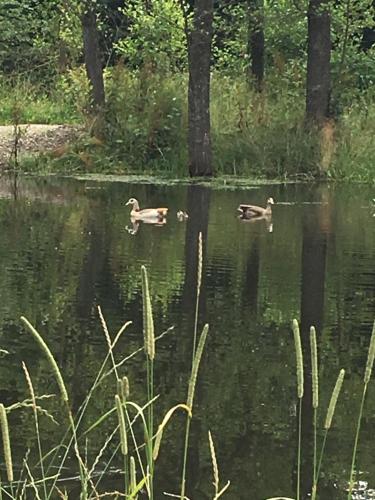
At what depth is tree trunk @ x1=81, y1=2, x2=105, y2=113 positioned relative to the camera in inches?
874

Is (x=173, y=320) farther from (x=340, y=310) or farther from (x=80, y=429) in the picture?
(x=80, y=429)

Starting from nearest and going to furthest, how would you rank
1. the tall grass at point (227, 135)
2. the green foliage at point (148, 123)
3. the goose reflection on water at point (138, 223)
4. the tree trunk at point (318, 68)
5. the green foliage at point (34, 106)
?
the goose reflection on water at point (138, 223)
the tall grass at point (227, 135)
the tree trunk at point (318, 68)
the green foliage at point (148, 123)
the green foliage at point (34, 106)

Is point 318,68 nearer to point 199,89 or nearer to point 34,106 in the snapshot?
point 199,89

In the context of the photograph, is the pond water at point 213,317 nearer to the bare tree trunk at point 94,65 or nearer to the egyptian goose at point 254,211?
the egyptian goose at point 254,211

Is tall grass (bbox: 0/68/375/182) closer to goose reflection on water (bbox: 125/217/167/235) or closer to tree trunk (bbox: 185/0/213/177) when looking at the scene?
tree trunk (bbox: 185/0/213/177)

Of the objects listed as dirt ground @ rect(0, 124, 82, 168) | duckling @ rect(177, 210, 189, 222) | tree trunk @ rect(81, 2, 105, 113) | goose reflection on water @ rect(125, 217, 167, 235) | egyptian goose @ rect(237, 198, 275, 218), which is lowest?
goose reflection on water @ rect(125, 217, 167, 235)

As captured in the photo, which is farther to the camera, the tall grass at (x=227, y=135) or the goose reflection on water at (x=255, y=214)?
the tall grass at (x=227, y=135)

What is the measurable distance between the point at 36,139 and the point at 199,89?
3786mm

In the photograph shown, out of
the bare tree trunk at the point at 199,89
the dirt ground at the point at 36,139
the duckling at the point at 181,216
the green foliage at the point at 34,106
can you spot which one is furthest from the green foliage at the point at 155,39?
the duckling at the point at 181,216

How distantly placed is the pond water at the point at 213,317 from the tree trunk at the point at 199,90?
3960 mm

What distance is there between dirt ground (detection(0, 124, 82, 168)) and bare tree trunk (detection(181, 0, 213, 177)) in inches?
113

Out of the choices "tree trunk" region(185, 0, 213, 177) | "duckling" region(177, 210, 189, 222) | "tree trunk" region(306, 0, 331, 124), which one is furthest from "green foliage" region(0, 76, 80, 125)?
"duckling" region(177, 210, 189, 222)

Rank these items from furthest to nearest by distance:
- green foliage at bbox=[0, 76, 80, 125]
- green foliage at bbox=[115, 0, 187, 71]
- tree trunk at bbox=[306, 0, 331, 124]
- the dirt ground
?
green foliage at bbox=[115, 0, 187, 71], green foliage at bbox=[0, 76, 80, 125], the dirt ground, tree trunk at bbox=[306, 0, 331, 124]

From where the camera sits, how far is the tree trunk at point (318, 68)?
21094 millimetres
